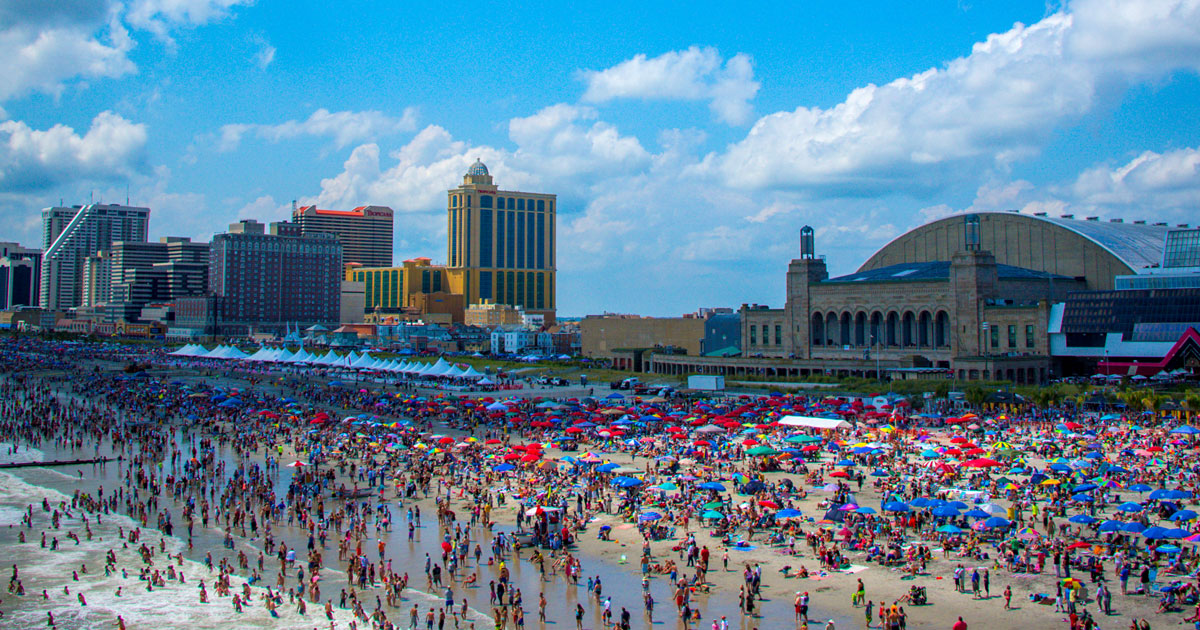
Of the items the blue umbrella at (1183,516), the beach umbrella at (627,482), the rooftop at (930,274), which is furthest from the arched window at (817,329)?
the blue umbrella at (1183,516)

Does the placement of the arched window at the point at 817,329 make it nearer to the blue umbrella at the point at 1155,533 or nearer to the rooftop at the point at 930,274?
the rooftop at the point at 930,274

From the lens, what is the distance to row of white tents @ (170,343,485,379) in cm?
10912

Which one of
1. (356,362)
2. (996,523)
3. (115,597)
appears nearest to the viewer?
(115,597)

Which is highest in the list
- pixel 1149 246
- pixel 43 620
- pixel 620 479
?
pixel 1149 246

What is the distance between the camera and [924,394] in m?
81.6

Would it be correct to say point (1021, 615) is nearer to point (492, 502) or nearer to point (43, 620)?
point (492, 502)

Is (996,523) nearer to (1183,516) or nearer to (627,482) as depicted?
(1183,516)

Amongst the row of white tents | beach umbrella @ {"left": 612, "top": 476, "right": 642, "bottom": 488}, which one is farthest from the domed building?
beach umbrella @ {"left": 612, "top": 476, "right": 642, "bottom": 488}

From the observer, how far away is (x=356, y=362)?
12294cm

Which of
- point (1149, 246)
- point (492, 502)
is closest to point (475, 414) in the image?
point (492, 502)

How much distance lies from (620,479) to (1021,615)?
60.6 feet

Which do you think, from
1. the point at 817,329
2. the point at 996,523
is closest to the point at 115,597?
the point at 996,523

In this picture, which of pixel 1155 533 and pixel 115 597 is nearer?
pixel 1155 533

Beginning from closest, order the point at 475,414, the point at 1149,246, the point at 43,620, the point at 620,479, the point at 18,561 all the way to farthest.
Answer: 1. the point at 43,620
2. the point at 18,561
3. the point at 620,479
4. the point at 475,414
5. the point at 1149,246
